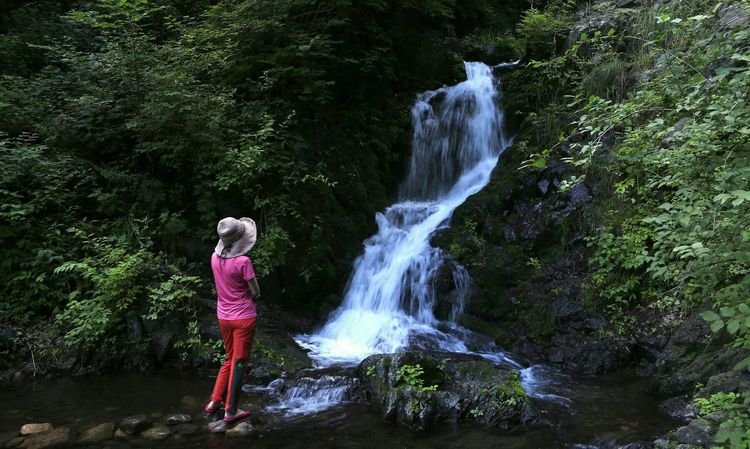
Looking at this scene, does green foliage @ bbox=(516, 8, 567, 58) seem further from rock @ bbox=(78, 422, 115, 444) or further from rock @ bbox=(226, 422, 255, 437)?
rock @ bbox=(78, 422, 115, 444)

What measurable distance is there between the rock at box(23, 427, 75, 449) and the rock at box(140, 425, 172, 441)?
0.67 metres

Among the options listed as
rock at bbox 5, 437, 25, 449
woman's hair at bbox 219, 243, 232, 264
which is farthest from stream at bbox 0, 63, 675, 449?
woman's hair at bbox 219, 243, 232, 264

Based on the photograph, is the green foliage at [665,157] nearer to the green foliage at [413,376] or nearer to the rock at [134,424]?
the green foliage at [413,376]

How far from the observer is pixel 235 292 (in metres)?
4.80

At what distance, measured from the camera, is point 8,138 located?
24.9 ft

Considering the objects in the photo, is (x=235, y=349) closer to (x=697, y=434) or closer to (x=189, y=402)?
(x=189, y=402)

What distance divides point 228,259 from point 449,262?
483 cm

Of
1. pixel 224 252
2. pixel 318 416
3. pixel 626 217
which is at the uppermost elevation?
pixel 626 217

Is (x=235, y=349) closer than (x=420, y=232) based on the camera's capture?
Result: Yes

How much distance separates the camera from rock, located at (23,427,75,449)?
15.1ft

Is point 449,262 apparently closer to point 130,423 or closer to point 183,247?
point 183,247

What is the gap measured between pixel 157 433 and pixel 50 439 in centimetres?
97

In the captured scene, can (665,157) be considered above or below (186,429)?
above

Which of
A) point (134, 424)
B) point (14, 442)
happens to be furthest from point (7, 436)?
point (134, 424)
